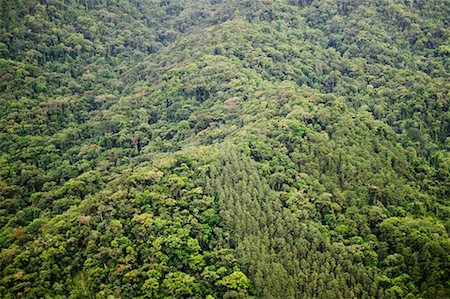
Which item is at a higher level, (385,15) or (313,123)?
(385,15)

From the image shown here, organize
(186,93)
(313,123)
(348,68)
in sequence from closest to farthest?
1. (313,123)
2. (186,93)
3. (348,68)

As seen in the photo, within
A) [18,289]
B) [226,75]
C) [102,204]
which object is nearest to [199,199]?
[102,204]

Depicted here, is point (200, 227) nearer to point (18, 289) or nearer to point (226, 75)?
point (18, 289)

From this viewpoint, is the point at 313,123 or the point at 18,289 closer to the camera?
the point at 18,289

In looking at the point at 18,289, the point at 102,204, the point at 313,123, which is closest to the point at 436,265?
the point at 313,123

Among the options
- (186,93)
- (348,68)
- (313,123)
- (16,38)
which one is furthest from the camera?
(16,38)

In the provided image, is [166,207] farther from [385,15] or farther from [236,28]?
[385,15]

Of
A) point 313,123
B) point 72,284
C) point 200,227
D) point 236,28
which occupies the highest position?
point 236,28
